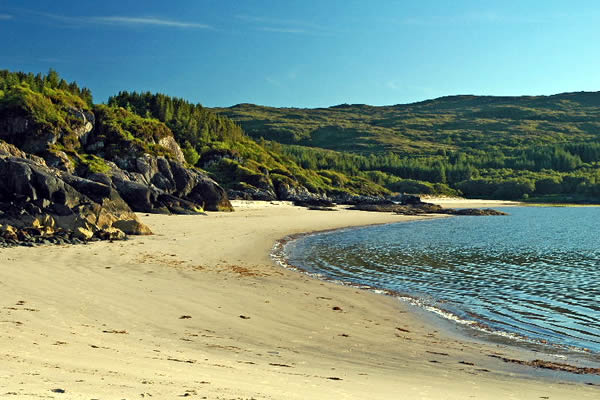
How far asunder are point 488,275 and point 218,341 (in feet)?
59.1

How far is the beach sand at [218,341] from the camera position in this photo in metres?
8.23

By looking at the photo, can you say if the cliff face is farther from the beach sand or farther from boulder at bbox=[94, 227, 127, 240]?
the beach sand

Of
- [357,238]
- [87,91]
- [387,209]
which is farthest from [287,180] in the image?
[357,238]

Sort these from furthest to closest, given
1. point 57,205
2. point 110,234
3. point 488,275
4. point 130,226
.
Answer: point 130,226 → point 110,234 → point 57,205 → point 488,275

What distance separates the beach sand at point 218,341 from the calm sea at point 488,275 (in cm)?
242

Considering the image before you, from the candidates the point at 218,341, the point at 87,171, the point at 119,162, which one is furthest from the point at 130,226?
the point at 119,162

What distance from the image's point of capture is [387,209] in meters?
89.5

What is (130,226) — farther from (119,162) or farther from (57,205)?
(119,162)

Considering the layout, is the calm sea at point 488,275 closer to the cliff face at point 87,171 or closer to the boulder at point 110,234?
the boulder at point 110,234

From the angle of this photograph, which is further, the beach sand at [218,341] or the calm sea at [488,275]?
the calm sea at [488,275]

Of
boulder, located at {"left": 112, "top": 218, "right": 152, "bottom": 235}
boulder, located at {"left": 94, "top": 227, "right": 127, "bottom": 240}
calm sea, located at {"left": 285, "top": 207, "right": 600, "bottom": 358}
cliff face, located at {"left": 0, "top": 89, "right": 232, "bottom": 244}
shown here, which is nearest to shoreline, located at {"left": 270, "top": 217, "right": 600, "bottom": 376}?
calm sea, located at {"left": 285, "top": 207, "right": 600, "bottom": 358}

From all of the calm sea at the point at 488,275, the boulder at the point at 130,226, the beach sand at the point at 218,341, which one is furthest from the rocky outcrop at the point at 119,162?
the beach sand at the point at 218,341

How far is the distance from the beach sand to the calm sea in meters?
2.42

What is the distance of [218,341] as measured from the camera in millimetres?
12125
